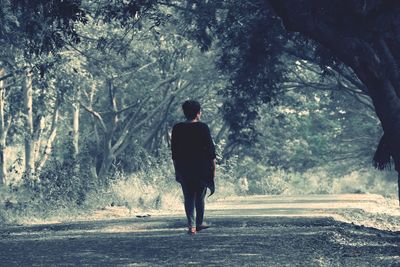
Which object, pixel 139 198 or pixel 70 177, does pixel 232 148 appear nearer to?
pixel 139 198

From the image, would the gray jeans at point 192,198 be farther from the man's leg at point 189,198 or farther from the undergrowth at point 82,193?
the undergrowth at point 82,193

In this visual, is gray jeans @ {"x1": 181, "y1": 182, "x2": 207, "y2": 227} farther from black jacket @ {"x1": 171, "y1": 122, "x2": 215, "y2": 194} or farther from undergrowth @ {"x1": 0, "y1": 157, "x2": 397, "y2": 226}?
undergrowth @ {"x1": 0, "y1": 157, "x2": 397, "y2": 226}

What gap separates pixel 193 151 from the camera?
13125mm

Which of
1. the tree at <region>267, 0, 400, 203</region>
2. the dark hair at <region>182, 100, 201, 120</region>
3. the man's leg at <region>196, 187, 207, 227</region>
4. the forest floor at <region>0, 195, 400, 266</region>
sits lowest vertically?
the forest floor at <region>0, 195, 400, 266</region>

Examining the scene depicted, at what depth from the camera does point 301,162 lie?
60.9m

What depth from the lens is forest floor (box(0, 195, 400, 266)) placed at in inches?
444

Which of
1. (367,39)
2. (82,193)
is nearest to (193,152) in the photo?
(367,39)

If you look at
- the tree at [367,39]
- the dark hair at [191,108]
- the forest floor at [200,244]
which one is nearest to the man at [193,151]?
the dark hair at [191,108]

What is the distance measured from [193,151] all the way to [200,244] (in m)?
1.30

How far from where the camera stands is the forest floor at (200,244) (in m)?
11.3

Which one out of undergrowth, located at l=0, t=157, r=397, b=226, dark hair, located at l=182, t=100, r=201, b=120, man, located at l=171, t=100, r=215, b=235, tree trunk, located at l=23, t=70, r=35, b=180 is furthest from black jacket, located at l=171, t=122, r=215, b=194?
tree trunk, located at l=23, t=70, r=35, b=180

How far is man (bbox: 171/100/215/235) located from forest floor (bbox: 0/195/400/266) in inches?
35.1

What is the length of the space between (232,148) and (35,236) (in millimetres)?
34367

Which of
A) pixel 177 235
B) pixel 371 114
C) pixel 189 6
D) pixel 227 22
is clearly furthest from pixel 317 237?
pixel 371 114
